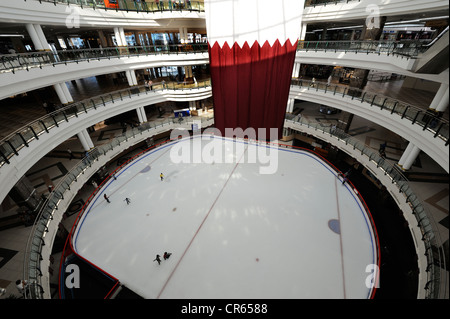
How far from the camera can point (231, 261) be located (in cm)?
841

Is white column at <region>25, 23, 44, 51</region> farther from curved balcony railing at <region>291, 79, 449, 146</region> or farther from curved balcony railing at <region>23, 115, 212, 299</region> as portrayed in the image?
curved balcony railing at <region>291, 79, 449, 146</region>

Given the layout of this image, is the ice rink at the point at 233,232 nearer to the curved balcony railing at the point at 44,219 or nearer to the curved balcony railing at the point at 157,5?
the curved balcony railing at the point at 44,219

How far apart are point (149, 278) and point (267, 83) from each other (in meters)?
8.89

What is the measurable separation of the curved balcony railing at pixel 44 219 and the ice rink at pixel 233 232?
1448mm

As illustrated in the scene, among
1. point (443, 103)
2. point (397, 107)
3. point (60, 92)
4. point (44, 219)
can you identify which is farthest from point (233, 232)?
point (60, 92)

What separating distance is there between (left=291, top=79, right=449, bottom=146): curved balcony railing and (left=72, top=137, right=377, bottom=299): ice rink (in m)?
4.48

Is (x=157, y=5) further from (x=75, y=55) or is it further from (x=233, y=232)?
(x=233, y=232)

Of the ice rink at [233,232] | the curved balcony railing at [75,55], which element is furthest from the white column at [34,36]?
the ice rink at [233,232]

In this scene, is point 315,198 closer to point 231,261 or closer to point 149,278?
point 231,261

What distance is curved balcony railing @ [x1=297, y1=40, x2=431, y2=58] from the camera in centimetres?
906

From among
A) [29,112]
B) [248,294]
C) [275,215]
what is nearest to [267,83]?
[275,215]

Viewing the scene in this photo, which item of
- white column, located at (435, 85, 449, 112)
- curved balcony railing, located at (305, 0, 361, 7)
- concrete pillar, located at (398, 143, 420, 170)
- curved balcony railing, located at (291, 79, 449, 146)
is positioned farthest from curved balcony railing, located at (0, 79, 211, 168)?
white column, located at (435, 85, 449, 112)
